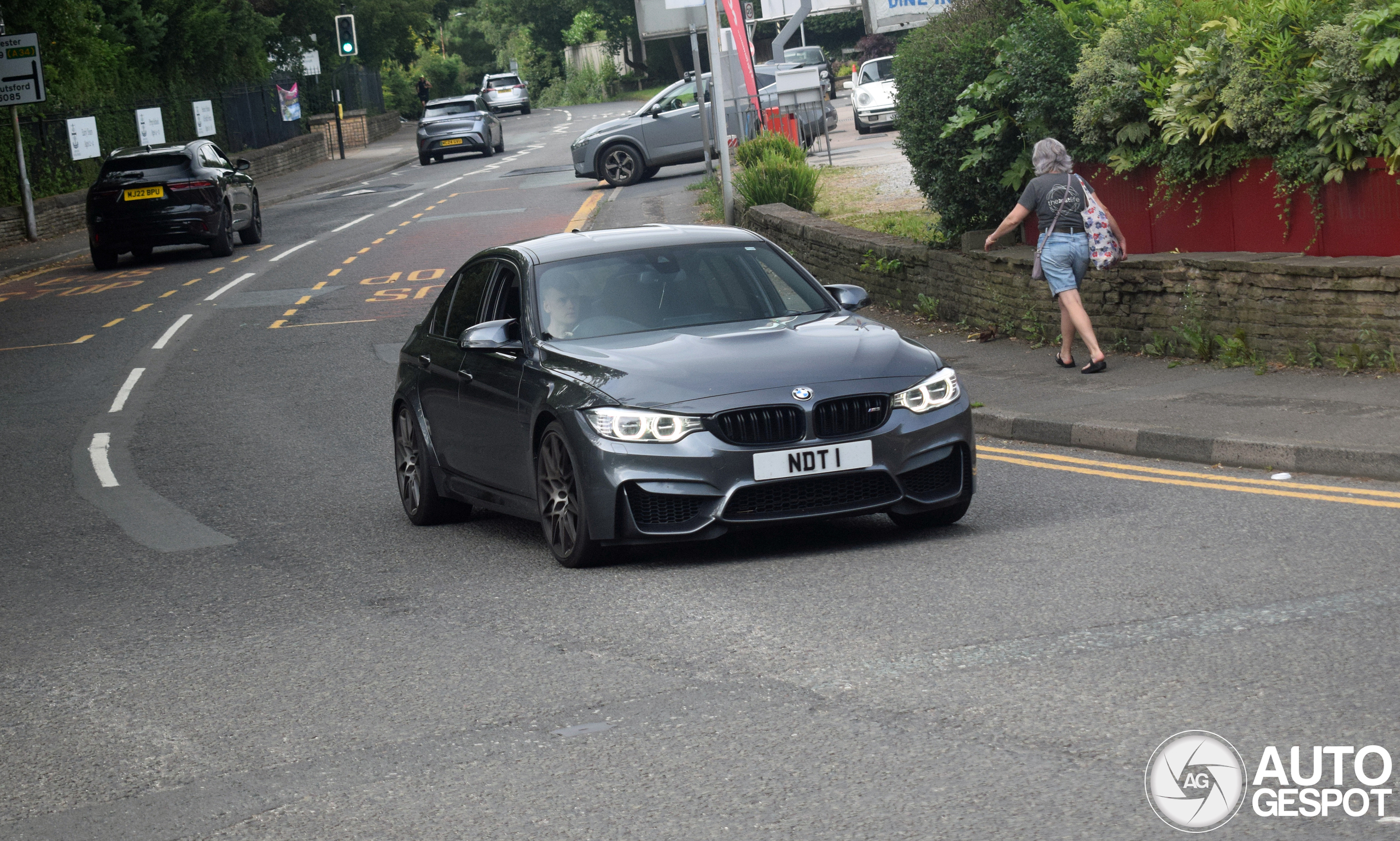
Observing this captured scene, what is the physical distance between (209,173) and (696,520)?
2242cm

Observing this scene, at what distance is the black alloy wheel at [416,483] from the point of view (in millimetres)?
9500

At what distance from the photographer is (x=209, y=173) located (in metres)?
28.1

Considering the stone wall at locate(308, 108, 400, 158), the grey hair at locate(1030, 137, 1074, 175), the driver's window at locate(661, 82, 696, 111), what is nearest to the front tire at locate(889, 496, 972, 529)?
the grey hair at locate(1030, 137, 1074, 175)

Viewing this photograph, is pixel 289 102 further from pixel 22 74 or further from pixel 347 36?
pixel 22 74

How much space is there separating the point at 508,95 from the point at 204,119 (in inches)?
1463

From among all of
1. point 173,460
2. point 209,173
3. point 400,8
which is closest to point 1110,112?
point 173,460

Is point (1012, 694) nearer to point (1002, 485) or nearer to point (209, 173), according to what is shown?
point (1002, 485)

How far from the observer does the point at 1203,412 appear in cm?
1031

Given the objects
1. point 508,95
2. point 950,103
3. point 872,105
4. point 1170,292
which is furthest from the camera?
point 508,95

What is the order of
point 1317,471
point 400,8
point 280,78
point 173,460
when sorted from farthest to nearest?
point 400,8, point 280,78, point 173,460, point 1317,471

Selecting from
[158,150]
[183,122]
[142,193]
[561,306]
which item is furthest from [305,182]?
[561,306]

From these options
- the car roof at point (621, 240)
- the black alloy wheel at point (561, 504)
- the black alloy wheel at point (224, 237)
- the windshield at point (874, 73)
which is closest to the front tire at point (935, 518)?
the black alloy wheel at point (561, 504)

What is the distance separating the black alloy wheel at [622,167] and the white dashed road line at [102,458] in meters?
21.3

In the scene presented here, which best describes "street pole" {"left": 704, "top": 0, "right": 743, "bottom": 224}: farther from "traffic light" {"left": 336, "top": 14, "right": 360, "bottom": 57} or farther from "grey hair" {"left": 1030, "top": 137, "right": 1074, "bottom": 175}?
"traffic light" {"left": 336, "top": 14, "right": 360, "bottom": 57}
